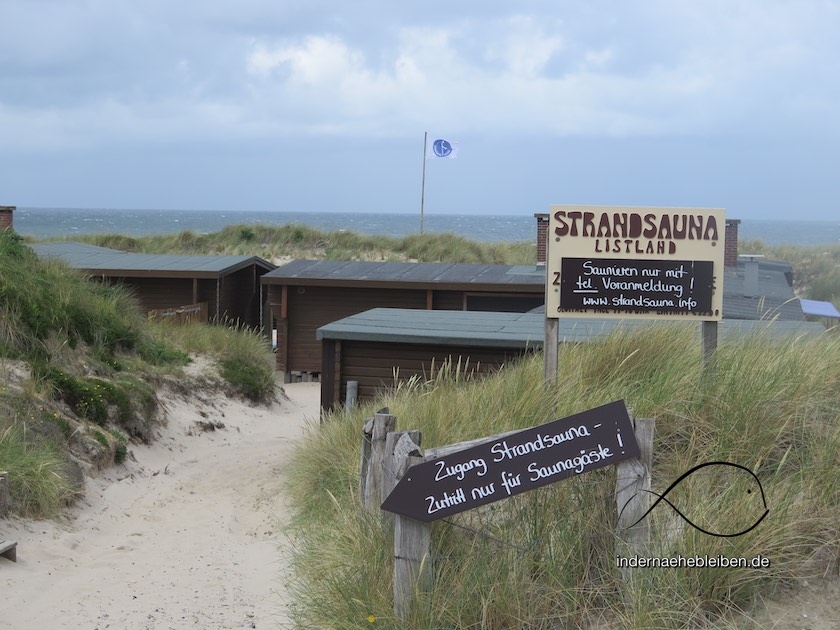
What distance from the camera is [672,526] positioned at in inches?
181

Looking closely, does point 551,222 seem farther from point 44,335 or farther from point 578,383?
point 44,335

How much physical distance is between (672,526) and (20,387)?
9.13m

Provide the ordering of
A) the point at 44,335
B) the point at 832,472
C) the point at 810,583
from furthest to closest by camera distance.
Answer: the point at 44,335
the point at 832,472
the point at 810,583

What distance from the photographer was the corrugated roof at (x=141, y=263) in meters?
22.6

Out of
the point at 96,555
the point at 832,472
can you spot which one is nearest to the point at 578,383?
the point at 832,472

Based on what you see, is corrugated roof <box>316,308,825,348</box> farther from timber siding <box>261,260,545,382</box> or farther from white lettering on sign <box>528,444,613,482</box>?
timber siding <box>261,260,545,382</box>

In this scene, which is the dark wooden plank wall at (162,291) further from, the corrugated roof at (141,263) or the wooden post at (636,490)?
the wooden post at (636,490)

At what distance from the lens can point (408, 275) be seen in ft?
73.6

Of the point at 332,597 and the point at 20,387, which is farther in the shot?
the point at 20,387

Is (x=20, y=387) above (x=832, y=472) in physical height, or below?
below

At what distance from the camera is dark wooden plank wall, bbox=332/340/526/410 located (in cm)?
1078

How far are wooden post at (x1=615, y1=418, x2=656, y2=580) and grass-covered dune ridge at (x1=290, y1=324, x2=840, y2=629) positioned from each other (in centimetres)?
9

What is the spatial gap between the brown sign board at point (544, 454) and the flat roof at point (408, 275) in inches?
634

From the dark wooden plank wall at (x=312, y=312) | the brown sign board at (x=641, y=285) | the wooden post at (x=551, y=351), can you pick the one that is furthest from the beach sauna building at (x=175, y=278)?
the brown sign board at (x=641, y=285)
